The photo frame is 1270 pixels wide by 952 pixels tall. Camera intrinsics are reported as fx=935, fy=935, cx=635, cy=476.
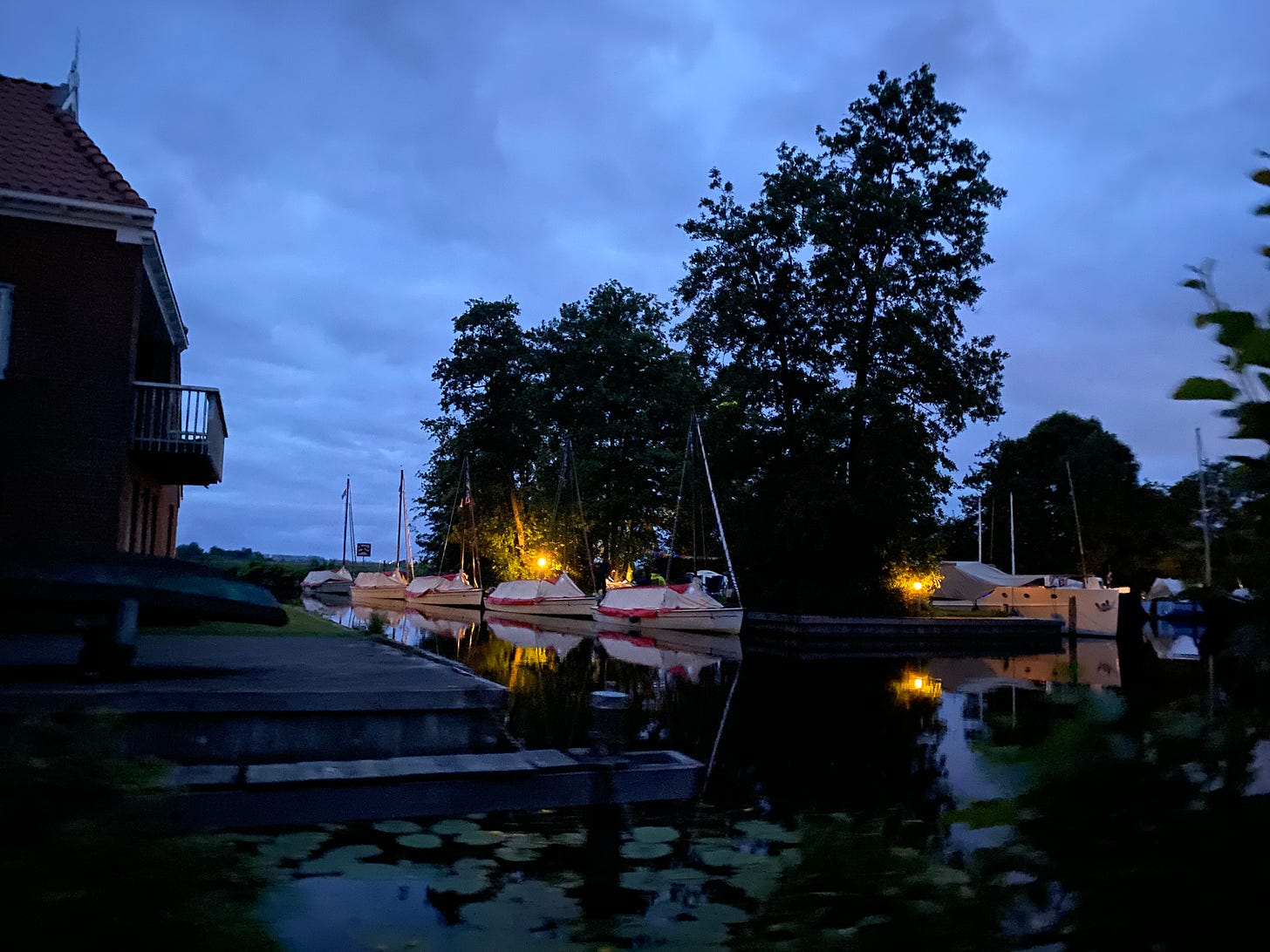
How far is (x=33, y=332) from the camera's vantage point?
16453mm

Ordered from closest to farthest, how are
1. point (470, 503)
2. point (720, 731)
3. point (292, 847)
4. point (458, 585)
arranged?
point (292, 847) < point (720, 731) < point (458, 585) < point (470, 503)

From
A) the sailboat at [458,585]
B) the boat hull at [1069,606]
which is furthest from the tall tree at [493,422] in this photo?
the boat hull at [1069,606]

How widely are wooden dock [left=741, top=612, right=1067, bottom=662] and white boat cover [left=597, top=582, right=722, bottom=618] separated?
2.10 meters

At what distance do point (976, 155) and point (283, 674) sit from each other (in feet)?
115

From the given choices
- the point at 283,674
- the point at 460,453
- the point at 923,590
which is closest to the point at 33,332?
the point at 283,674

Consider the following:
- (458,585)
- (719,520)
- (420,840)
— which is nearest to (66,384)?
(420,840)

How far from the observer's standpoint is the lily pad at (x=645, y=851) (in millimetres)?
6379

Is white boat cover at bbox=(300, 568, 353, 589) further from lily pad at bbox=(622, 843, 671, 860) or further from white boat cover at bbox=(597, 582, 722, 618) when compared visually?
lily pad at bbox=(622, 843, 671, 860)

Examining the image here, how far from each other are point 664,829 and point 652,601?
3030 cm

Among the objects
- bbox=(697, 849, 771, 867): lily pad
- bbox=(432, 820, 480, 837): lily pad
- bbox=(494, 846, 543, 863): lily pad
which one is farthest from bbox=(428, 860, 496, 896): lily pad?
bbox=(697, 849, 771, 867): lily pad

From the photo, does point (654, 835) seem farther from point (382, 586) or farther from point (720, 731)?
point (382, 586)

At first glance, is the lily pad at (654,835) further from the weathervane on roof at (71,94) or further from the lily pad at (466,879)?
the weathervane on roof at (71,94)

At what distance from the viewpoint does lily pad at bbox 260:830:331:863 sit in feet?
18.1

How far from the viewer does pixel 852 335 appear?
3653cm
